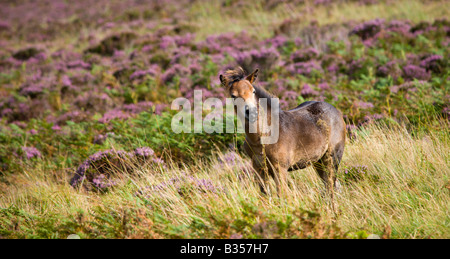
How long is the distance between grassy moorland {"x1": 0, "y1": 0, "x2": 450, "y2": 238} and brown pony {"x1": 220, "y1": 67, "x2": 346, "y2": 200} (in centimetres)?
30

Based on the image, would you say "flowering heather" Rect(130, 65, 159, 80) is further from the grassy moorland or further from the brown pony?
the brown pony

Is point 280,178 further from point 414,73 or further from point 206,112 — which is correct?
point 414,73

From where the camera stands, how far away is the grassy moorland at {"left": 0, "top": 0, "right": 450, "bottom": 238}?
366cm

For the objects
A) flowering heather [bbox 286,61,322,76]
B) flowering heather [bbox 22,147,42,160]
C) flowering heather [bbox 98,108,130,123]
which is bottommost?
flowering heather [bbox 22,147,42,160]

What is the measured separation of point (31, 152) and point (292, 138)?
6.02 metres

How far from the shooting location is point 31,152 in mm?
7543

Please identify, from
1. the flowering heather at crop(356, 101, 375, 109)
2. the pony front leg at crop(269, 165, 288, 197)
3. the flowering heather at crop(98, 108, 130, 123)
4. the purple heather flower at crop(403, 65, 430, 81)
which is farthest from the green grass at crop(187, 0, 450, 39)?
the pony front leg at crop(269, 165, 288, 197)

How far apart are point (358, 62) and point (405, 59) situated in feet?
4.12

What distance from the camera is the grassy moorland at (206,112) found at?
3.66 metres

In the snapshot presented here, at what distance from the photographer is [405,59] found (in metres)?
9.80

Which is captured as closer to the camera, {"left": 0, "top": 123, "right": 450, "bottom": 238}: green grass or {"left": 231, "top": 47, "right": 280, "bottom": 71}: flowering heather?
{"left": 0, "top": 123, "right": 450, "bottom": 238}: green grass

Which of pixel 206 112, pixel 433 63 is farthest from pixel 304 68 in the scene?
pixel 206 112

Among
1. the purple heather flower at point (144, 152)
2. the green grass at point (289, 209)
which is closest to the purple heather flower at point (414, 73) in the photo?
the green grass at point (289, 209)
